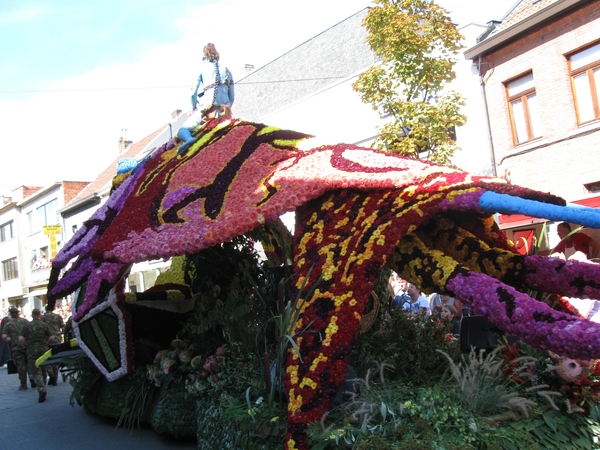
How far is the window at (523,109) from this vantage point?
14.9 metres

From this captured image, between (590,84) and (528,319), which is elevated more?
(590,84)

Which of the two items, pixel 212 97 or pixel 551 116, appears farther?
pixel 551 116

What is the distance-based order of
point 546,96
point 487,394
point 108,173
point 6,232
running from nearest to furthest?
point 487,394, point 546,96, point 108,173, point 6,232

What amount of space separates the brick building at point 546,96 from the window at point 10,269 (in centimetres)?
3732

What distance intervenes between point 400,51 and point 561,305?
7933 millimetres

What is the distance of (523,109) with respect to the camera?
15.2 m

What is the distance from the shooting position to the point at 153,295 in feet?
28.5

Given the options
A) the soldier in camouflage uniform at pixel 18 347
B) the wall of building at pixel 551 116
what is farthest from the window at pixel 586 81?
the soldier in camouflage uniform at pixel 18 347

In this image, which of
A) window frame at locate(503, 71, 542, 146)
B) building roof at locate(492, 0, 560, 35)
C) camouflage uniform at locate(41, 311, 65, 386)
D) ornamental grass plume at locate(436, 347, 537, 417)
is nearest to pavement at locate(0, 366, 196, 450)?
camouflage uniform at locate(41, 311, 65, 386)

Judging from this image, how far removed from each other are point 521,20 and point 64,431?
12.7m

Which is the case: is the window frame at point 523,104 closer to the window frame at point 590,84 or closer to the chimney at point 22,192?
the window frame at point 590,84

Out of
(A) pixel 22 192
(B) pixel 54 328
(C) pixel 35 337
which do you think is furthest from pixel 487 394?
(A) pixel 22 192

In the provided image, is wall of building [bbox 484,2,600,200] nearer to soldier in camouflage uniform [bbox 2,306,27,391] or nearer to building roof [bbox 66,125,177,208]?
soldier in camouflage uniform [bbox 2,306,27,391]

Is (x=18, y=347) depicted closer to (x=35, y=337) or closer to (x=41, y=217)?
(x=35, y=337)
